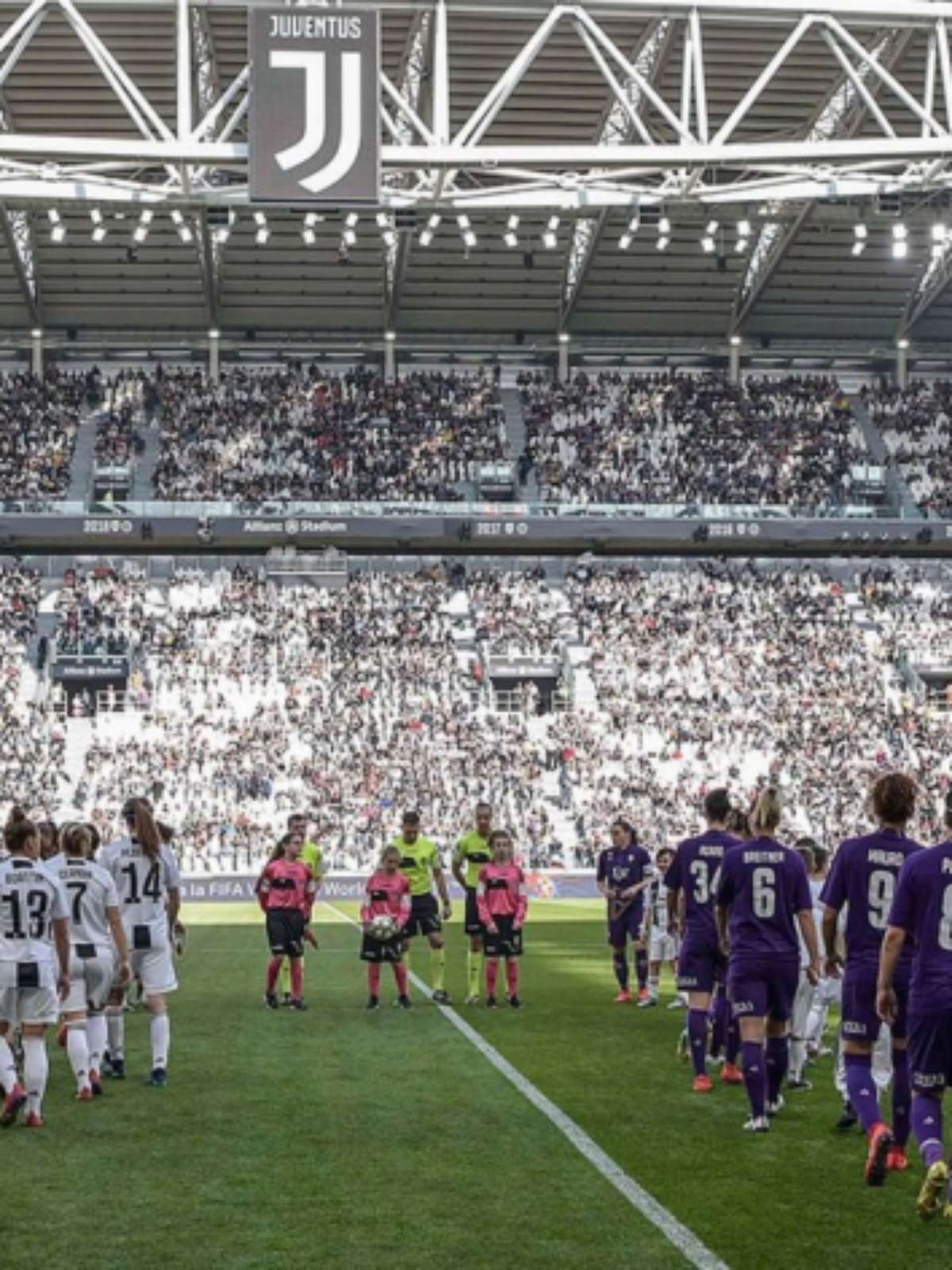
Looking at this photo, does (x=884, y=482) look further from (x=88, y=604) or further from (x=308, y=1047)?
(x=308, y=1047)

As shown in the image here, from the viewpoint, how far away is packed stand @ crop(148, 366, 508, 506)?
5788cm

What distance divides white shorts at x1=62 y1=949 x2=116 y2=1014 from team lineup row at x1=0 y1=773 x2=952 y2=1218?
11mm

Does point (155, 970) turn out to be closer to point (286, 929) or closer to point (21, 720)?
point (286, 929)

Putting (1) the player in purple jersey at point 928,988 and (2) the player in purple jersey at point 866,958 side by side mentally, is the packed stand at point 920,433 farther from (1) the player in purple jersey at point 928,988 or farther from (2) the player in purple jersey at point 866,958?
(1) the player in purple jersey at point 928,988

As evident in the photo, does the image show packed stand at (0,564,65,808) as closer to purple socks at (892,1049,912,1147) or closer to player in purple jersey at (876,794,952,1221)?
purple socks at (892,1049,912,1147)

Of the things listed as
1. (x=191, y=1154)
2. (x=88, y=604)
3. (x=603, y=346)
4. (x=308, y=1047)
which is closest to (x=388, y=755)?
(x=88, y=604)

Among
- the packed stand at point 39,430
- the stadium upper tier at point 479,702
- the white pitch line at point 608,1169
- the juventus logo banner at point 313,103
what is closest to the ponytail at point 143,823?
the white pitch line at point 608,1169

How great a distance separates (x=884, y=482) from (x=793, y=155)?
31485mm

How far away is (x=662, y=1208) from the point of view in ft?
29.3

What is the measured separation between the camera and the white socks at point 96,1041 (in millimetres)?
12766

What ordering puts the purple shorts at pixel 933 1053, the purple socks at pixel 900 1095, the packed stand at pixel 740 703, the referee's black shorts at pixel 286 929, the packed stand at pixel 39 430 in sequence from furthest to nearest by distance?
the packed stand at pixel 39 430 < the packed stand at pixel 740 703 < the referee's black shorts at pixel 286 929 < the purple socks at pixel 900 1095 < the purple shorts at pixel 933 1053

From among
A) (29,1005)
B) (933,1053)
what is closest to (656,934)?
(29,1005)

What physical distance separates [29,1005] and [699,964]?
4.16 meters

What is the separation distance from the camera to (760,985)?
1082 centimetres
